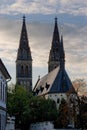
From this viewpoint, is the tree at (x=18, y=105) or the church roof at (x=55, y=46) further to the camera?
the church roof at (x=55, y=46)

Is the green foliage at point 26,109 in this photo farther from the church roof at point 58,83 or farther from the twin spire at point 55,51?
the twin spire at point 55,51

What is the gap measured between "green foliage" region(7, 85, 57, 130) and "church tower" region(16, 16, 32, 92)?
73.1 m

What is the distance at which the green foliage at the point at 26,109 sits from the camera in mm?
88875

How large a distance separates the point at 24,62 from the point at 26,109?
86.0 metres

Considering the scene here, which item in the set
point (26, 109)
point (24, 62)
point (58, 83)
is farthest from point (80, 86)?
point (24, 62)

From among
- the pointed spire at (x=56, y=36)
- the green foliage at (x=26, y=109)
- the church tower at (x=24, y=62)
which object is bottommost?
the green foliage at (x=26, y=109)

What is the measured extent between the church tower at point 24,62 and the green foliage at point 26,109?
240 ft

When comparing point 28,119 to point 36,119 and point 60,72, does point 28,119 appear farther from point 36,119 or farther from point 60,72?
point 60,72

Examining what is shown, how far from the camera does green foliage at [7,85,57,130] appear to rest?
3499 inches

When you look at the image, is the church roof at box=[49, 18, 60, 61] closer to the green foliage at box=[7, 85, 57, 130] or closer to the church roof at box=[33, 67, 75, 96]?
the church roof at box=[33, 67, 75, 96]

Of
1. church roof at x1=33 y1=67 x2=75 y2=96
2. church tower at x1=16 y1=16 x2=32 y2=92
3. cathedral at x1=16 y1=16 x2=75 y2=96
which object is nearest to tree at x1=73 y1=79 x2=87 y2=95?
church roof at x1=33 y1=67 x2=75 y2=96

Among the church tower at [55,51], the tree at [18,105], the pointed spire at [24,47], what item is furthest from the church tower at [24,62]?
the tree at [18,105]

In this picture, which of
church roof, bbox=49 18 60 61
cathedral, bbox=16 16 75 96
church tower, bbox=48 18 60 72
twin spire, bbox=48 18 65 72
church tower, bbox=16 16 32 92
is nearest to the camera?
cathedral, bbox=16 16 75 96

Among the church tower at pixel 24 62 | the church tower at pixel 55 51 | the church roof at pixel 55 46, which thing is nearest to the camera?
the church tower at pixel 24 62
